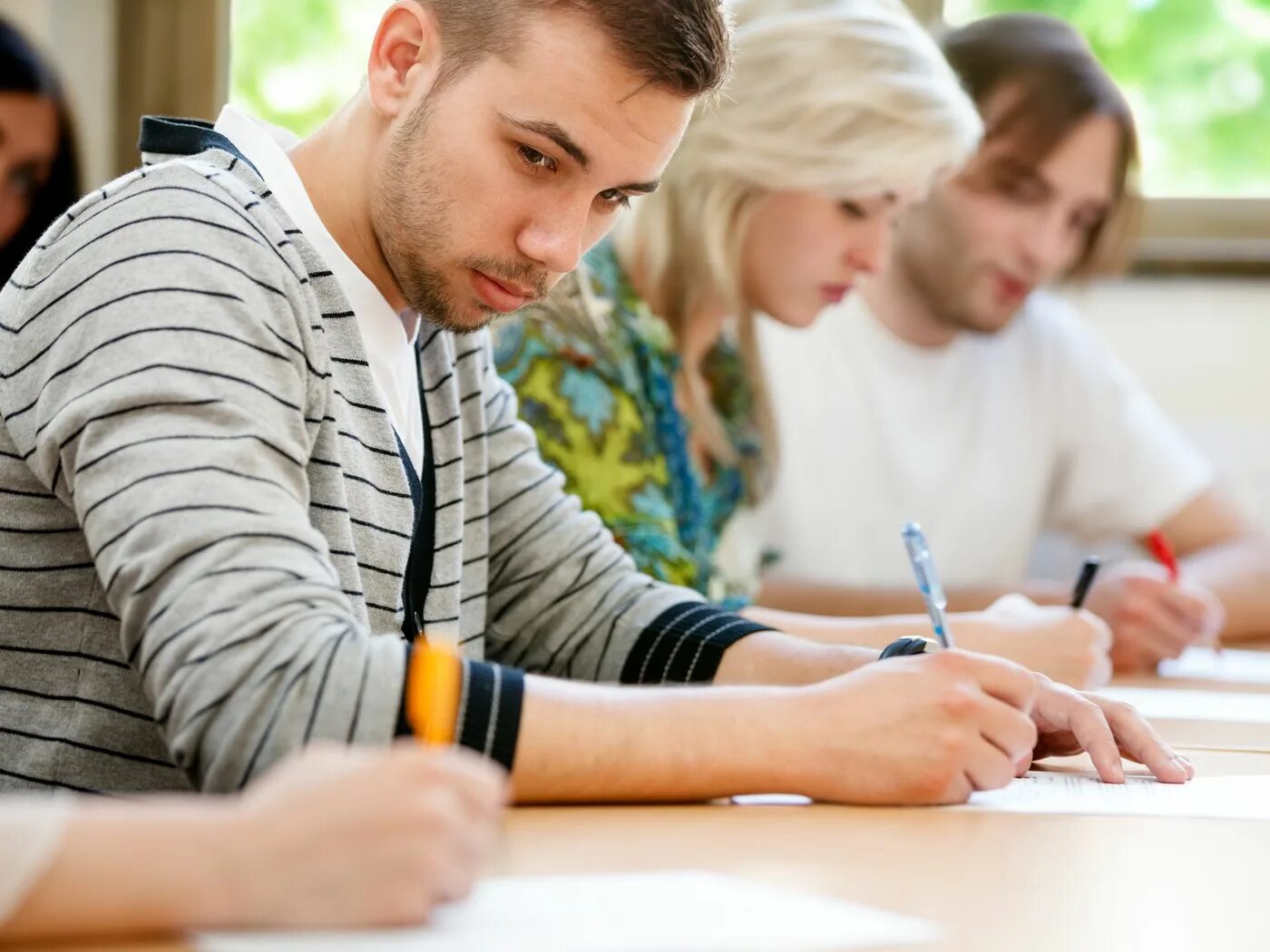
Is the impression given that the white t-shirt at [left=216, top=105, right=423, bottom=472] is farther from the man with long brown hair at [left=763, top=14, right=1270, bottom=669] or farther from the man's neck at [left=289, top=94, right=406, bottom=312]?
the man with long brown hair at [left=763, top=14, right=1270, bottom=669]

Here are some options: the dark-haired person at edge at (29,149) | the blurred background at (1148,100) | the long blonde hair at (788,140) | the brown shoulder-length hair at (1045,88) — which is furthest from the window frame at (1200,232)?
the dark-haired person at edge at (29,149)

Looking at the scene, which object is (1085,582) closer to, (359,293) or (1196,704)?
(1196,704)

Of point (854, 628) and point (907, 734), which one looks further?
point (854, 628)

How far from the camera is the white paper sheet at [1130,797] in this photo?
91 centimetres

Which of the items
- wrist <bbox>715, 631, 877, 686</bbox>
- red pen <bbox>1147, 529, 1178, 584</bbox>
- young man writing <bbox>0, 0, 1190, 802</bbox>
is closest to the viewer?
young man writing <bbox>0, 0, 1190, 802</bbox>

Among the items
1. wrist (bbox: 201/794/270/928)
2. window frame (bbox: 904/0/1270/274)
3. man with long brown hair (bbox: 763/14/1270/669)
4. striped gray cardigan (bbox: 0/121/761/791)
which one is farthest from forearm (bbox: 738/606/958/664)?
window frame (bbox: 904/0/1270/274)

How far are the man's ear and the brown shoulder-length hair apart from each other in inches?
56.5

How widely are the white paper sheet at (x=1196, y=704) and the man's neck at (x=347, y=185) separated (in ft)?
2.43

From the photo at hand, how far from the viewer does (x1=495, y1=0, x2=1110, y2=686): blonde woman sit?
1.73m

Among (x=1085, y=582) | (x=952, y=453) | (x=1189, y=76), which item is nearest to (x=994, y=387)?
(x=952, y=453)

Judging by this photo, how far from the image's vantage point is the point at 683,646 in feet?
3.94

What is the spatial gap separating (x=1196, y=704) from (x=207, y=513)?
1.04m

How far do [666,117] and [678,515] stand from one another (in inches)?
27.8

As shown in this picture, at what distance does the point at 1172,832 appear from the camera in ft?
2.86
